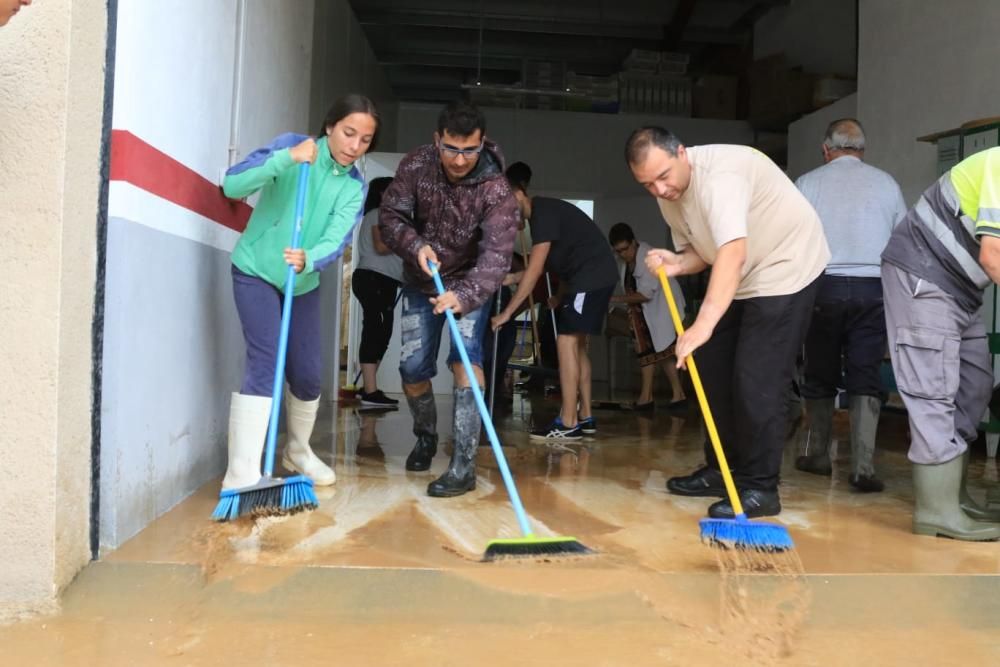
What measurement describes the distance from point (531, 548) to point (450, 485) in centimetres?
85

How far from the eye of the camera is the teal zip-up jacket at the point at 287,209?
2693mm

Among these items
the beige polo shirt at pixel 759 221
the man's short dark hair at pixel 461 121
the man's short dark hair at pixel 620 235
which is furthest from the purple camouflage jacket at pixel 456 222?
the man's short dark hair at pixel 620 235

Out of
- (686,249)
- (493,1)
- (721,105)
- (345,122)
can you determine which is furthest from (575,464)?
(721,105)

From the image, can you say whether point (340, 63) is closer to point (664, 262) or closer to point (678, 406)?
point (678, 406)

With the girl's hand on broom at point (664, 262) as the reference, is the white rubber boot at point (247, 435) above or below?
below

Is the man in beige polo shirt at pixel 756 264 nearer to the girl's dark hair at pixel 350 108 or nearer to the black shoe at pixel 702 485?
the black shoe at pixel 702 485

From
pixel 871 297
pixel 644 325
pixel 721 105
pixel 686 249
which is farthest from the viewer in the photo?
pixel 721 105

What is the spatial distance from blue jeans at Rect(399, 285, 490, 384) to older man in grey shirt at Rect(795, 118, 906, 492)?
144 cm

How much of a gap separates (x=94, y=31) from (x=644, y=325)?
4841 millimetres

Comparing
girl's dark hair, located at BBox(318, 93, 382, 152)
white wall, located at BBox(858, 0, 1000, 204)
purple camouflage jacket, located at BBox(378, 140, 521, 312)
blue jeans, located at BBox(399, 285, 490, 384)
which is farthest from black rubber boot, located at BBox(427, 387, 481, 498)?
white wall, located at BBox(858, 0, 1000, 204)

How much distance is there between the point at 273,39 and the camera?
3617 millimetres

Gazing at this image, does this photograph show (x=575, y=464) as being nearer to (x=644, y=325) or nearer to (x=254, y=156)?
(x=254, y=156)

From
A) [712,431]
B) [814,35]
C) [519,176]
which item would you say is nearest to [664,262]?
[712,431]

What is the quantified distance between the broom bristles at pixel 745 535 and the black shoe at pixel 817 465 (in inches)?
52.7
